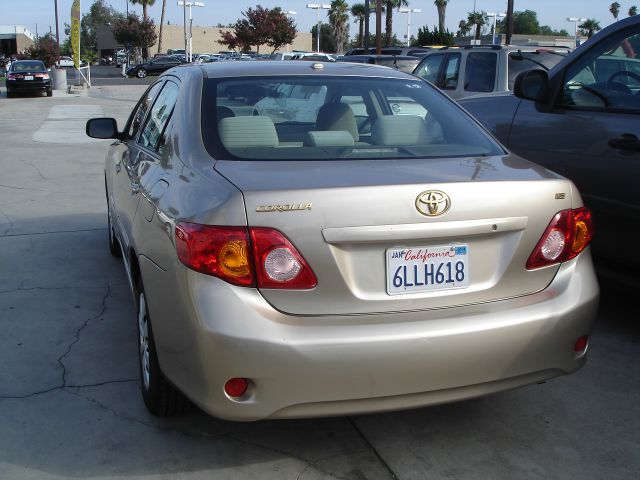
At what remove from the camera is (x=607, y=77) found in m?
4.83

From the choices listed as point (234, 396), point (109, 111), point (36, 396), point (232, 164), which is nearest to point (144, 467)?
point (234, 396)

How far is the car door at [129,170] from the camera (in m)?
4.08

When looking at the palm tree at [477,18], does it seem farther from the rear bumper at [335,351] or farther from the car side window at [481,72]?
the rear bumper at [335,351]

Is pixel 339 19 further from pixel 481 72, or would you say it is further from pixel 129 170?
pixel 129 170

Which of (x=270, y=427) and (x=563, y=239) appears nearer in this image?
(x=563, y=239)

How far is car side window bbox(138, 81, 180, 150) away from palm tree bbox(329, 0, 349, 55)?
7716 cm

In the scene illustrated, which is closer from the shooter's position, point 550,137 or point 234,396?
point 234,396

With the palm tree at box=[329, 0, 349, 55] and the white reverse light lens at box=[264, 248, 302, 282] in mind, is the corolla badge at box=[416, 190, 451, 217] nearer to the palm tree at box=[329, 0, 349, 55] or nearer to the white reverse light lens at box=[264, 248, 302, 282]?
the white reverse light lens at box=[264, 248, 302, 282]

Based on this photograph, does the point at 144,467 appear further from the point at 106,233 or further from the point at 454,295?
the point at 106,233

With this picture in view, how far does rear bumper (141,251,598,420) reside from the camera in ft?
9.02

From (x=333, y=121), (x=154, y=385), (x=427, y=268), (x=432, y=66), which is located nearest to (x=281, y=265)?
(x=427, y=268)

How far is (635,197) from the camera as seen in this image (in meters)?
4.30

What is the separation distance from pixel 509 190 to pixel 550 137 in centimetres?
214

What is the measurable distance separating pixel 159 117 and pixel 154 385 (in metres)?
1.58
